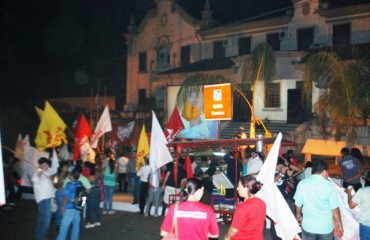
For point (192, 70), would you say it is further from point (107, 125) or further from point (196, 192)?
point (196, 192)

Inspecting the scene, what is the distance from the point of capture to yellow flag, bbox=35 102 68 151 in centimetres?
1438

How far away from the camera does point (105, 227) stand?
12.0 metres

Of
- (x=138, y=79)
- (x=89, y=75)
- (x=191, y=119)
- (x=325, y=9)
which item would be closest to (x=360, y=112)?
(x=191, y=119)

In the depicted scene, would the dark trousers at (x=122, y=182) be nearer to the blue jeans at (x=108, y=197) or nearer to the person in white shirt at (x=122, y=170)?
the person in white shirt at (x=122, y=170)

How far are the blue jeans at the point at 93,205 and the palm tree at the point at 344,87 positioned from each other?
363 inches

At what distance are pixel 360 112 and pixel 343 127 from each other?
0.96 meters

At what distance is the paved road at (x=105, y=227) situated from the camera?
10977 millimetres

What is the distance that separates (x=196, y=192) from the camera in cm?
548

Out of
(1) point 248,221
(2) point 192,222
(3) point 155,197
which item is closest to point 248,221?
(1) point 248,221

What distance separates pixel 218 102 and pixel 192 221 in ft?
41.0

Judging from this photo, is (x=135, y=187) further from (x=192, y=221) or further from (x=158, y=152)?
(x=192, y=221)

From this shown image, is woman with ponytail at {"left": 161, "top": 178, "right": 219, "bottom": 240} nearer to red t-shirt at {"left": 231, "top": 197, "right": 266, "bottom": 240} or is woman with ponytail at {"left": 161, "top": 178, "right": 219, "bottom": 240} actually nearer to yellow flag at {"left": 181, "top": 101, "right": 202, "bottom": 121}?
red t-shirt at {"left": 231, "top": 197, "right": 266, "bottom": 240}

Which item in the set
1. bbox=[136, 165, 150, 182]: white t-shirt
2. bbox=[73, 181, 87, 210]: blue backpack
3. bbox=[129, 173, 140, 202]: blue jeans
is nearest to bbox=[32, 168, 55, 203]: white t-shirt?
bbox=[73, 181, 87, 210]: blue backpack

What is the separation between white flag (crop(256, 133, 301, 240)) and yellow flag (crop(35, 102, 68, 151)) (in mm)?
8790
